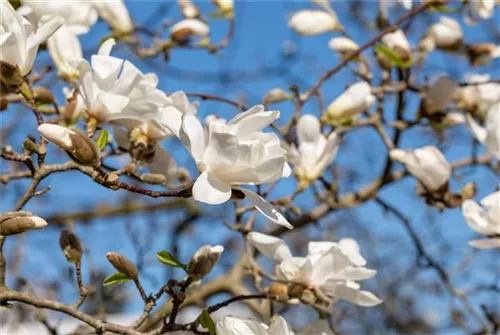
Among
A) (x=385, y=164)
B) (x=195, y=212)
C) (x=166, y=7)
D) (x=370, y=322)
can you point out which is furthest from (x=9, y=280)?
(x=370, y=322)

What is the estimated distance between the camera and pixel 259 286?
90 cm

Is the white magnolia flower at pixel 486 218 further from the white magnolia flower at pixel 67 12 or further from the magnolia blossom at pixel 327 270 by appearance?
the white magnolia flower at pixel 67 12

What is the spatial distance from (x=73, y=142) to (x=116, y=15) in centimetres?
57

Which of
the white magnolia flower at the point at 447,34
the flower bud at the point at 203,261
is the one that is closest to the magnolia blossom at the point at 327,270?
the flower bud at the point at 203,261

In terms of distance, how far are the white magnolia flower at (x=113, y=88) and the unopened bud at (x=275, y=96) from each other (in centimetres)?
37

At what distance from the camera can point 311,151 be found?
1.02 meters

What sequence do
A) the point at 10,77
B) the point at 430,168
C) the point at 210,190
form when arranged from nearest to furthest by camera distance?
the point at 210,190 → the point at 10,77 → the point at 430,168

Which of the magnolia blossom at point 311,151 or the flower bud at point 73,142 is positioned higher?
the flower bud at point 73,142

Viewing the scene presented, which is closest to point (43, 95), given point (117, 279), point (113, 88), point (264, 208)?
point (113, 88)

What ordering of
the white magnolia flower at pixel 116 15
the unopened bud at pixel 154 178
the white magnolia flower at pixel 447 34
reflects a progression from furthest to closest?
1. the white magnolia flower at pixel 447 34
2. the white magnolia flower at pixel 116 15
3. the unopened bud at pixel 154 178

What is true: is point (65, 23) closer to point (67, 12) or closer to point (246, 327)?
point (67, 12)

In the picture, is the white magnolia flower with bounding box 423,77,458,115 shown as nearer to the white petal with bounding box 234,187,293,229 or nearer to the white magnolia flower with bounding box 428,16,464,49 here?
the white magnolia flower with bounding box 428,16,464,49

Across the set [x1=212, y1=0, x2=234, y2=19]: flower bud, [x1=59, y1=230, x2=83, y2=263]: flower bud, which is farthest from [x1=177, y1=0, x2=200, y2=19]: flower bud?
[x1=59, y1=230, x2=83, y2=263]: flower bud

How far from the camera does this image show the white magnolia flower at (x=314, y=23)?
1303 mm
